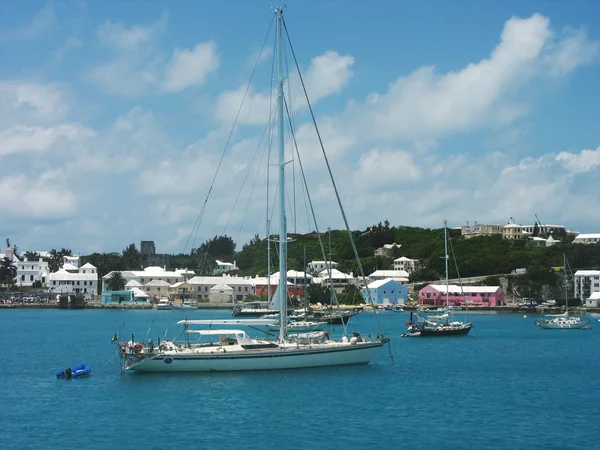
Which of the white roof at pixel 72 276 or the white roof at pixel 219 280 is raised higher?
the white roof at pixel 72 276

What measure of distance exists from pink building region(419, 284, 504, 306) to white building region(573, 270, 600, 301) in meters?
13.3

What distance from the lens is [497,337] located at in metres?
74.4

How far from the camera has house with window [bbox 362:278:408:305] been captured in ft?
488

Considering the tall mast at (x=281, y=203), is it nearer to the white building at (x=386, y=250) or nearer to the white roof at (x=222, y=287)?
the white roof at (x=222, y=287)

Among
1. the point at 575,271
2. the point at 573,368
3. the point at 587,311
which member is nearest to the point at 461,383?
the point at 573,368

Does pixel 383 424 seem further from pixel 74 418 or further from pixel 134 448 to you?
pixel 74 418

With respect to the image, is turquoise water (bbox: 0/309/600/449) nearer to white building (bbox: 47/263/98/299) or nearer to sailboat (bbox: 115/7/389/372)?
sailboat (bbox: 115/7/389/372)

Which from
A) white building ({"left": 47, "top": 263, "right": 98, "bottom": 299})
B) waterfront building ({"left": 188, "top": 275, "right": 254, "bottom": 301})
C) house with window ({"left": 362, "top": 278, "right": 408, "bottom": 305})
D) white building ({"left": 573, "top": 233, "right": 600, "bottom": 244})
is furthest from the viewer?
white building ({"left": 573, "top": 233, "right": 600, "bottom": 244})

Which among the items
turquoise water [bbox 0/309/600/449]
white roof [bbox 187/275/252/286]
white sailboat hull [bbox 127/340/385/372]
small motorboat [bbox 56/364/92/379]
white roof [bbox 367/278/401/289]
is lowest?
turquoise water [bbox 0/309/600/449]

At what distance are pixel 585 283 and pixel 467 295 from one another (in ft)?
68.4

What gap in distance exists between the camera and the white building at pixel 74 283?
6550 inches

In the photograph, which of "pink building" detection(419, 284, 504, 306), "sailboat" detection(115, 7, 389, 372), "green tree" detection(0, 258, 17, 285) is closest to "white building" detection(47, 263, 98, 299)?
"green tree" detection(0, 258, 17, 285)

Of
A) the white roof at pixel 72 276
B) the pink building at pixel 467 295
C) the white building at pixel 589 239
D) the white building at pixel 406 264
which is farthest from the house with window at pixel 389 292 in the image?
the white roof at pixel 72 276

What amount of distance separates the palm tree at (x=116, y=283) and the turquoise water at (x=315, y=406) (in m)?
115
